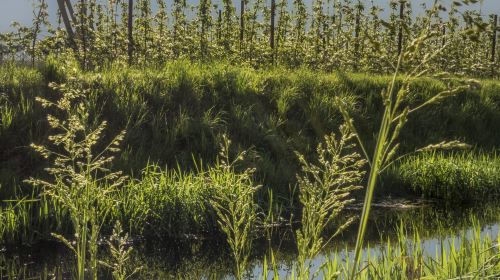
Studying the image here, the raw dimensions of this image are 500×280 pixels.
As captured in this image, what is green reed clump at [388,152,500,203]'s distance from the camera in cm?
896

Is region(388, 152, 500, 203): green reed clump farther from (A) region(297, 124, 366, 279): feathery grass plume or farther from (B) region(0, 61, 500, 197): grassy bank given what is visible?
(A) region(297, 124, 366, 279): feathery grass plume

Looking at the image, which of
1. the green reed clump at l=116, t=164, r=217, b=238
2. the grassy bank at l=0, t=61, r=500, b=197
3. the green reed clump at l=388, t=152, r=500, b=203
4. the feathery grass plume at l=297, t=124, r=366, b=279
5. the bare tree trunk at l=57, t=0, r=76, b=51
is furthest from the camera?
the bare tree trunk at l=57, t=0, r=76, b=51

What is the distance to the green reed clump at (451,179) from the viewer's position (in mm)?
8961

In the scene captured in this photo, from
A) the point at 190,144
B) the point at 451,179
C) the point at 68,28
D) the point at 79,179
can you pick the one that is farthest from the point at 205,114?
the point at 79,179

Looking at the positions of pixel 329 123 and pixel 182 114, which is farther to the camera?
pixel 329 123

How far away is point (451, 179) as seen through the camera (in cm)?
895

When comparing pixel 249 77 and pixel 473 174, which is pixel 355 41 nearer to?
pixel 249 77

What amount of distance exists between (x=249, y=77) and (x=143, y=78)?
178cm

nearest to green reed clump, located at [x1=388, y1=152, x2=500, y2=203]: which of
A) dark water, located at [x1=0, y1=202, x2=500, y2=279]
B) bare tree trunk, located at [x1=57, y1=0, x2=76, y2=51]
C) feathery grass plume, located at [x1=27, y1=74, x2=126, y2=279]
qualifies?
dark water, located at [x1=0, y1=202, x2=500, y2=279]

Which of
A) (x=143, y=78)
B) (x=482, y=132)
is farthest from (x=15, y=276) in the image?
(x=482, y=132)

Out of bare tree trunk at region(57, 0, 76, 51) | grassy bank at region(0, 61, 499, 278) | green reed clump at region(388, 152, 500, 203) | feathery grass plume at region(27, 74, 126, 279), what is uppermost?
bare tree trunk at region(57, 0, 76, 51)

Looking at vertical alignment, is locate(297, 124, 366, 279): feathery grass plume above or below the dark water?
above

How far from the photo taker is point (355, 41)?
17203 mm

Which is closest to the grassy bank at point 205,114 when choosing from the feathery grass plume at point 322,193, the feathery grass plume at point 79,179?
the feathery grass plume at point 79,179
